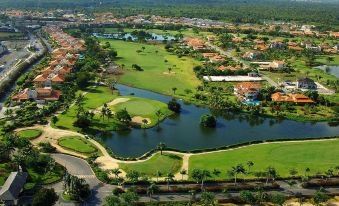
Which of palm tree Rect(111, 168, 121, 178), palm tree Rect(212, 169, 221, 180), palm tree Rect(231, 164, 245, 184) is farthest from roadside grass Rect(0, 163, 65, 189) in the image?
palm tree Rect(231, 164, 245, 184)

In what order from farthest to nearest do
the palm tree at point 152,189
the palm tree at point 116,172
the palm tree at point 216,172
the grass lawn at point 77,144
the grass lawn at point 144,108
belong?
1. the grass lawn at point 144,108
2. the grass lawn at point 77,144
3. the palm tree at point 216,172
4. the palm tree at point 116,172
5. the palm tree at point 152,189

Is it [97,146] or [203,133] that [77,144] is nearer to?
[97,146]

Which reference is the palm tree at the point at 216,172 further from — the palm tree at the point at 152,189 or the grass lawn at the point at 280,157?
the palm tree at the point at 152,189

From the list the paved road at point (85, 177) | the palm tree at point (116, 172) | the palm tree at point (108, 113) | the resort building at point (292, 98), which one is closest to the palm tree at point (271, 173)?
the palm tree at point (116, 172)

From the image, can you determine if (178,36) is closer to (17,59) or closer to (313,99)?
(17,59)

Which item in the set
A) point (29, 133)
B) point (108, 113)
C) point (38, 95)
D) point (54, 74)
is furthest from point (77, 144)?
point (54, 74)
